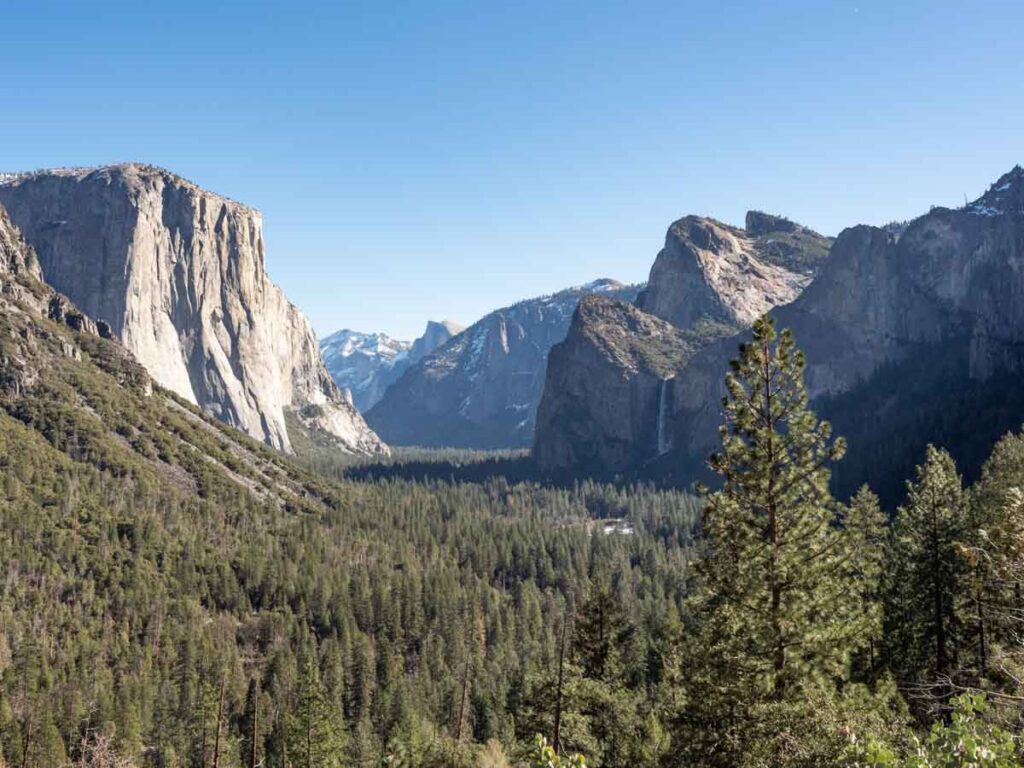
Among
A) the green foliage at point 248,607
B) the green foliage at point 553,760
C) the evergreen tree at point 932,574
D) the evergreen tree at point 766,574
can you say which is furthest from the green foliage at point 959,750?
the green foliage at point 248,607

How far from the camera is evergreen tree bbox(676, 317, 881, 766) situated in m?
22.6

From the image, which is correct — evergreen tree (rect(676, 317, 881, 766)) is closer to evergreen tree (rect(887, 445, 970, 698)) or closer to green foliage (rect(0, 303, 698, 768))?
evergreen tree (rect(887, 445, 970, 698))

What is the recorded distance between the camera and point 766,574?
23422 mm

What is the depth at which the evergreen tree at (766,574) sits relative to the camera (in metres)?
22.6

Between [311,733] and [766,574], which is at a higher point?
[766,574]

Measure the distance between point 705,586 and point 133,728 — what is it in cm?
7656

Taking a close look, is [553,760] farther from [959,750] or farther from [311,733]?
[311,733]

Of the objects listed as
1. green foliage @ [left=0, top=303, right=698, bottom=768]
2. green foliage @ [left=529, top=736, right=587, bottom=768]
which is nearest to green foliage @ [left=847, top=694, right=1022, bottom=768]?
green foliage @ [left=529, top=736, right=587, bottom=768]

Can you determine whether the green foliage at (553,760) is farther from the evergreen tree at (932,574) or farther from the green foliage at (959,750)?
the evergreen tree at (932,574)

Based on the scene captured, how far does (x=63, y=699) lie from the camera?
81875 mm

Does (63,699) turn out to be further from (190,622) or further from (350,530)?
(350,530)

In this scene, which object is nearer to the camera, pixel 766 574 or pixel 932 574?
pixel 766 574

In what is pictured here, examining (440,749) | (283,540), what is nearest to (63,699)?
(440,749)

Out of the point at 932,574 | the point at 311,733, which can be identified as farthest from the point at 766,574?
the point at 311,733
